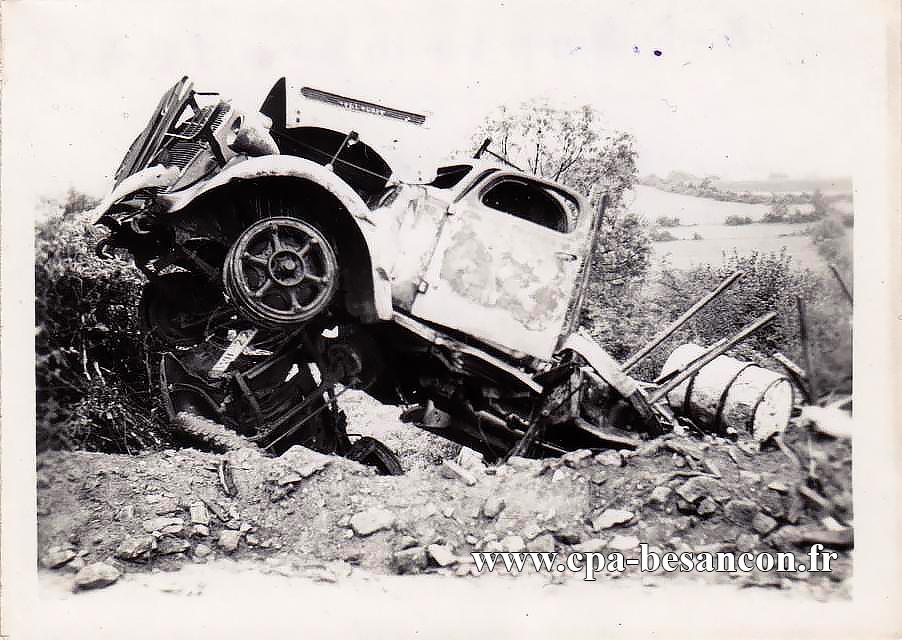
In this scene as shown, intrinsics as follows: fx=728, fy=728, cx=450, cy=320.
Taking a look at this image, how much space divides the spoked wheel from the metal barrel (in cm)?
234

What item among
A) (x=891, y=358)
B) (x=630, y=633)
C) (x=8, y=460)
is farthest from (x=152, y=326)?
(x=891, y=358)

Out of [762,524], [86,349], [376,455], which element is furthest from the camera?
[376,455]

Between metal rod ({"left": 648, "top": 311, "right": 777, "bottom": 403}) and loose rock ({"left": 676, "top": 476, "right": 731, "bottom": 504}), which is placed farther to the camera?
metal rod ({"left": 648, "top": 311, "right": 777, "bottom": 403})

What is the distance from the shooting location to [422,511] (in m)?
4.02

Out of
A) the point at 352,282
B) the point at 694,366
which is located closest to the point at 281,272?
the point at 352,282

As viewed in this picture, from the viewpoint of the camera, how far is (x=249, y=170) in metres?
3.80

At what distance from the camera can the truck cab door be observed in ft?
13.4

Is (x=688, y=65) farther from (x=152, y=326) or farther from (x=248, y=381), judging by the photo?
(x=152, y=326)

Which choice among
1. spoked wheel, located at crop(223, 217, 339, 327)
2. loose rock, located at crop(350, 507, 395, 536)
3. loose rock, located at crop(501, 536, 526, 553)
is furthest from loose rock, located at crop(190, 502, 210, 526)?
loose rock, located at crop(501, 536, 526, 553)

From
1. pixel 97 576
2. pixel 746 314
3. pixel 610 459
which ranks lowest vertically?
pixel 97 576

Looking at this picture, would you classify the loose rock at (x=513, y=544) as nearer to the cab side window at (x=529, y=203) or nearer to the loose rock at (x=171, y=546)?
the loose rock at (x=171, y=546)

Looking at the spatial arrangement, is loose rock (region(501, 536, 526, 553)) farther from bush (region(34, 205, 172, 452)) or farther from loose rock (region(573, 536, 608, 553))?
bush (region(34, 205, 172, 452))

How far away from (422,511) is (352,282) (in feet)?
4.42

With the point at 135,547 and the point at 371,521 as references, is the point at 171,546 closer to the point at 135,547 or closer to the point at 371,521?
the point at 135,547
